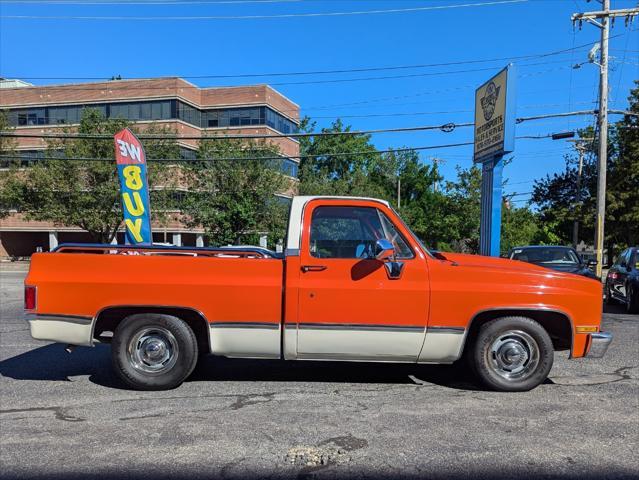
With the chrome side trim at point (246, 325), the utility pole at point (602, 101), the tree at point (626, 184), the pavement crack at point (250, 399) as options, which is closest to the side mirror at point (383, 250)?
the chrome side trim at point (246, 325)

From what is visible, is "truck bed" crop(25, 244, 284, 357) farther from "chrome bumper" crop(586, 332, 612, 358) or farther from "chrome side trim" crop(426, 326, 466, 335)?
"chrome bumper" crop(586, 332, 612, 358)

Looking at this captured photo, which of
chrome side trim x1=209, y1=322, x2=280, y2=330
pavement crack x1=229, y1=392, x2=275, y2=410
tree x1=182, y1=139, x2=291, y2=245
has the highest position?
tree x1=182, y1=139, x2=291, y2=245

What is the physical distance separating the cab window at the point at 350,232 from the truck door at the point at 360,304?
1 centimetres

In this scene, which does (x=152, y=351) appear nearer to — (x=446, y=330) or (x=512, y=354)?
(x=446, y=330)

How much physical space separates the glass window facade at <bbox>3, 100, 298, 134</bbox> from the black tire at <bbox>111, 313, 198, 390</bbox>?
39.4 metres

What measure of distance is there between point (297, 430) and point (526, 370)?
248 centimetres

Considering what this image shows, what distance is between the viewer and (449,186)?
34.1m

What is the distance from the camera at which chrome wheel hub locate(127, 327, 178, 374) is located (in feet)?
16.8

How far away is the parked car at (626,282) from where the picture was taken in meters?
11.6

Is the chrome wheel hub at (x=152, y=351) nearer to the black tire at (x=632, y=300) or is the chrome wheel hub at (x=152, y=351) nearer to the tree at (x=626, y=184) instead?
the black tire at (x=632, y=300)

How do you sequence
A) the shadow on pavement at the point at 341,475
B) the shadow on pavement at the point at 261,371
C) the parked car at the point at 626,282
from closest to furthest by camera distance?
the shadow on pavement at the point at 341,475 → the shadow on pavement at the point at 261,371 → the parked car at the point at 626,282

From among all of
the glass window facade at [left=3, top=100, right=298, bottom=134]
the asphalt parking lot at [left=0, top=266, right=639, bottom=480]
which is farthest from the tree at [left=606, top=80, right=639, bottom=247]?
the asphalt parking lot at [left=0, top=266, right=639, bottom=480]

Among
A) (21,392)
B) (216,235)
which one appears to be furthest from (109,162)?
(21,392)

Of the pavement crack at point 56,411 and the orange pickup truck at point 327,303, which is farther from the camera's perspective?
the orange pickup truck at point 327,303
